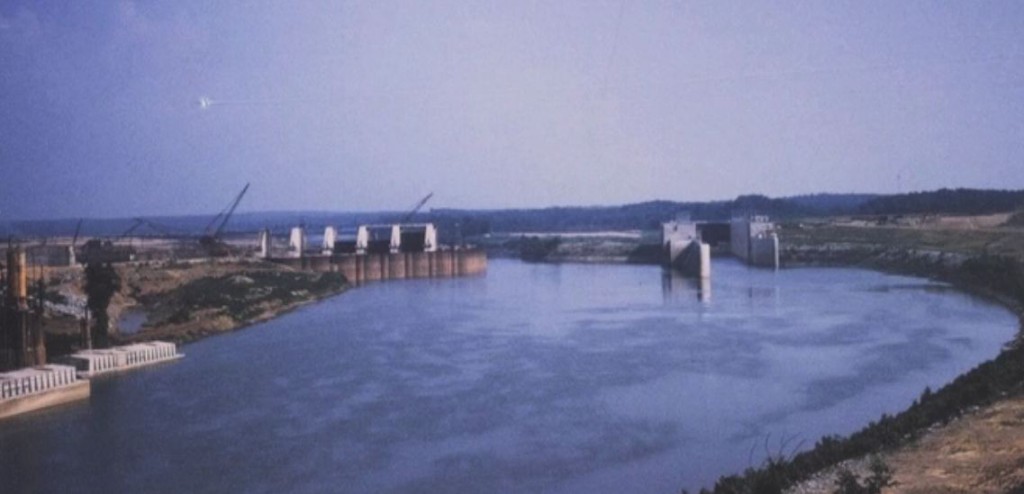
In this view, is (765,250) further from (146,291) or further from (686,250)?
(146,291)

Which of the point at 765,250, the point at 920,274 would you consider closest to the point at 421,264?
the point at 765,250

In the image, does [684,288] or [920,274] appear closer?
[684,288]

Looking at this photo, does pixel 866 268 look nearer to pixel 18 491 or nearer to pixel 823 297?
pixel 823 297

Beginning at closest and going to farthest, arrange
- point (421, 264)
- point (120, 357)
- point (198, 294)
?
point (120, 357)
point (198, 294)
point (421, 264)

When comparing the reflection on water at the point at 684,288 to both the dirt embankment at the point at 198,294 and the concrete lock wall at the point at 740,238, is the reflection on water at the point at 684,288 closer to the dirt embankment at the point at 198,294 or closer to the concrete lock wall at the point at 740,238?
the concrete lock wall at the point at 740,238

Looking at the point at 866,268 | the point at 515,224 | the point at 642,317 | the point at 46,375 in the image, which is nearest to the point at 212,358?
the point at 46,375

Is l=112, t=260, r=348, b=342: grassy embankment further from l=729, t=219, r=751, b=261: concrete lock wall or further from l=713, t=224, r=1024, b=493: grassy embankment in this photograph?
l=729, t=219, r=751, b=261: concrete lock wall
